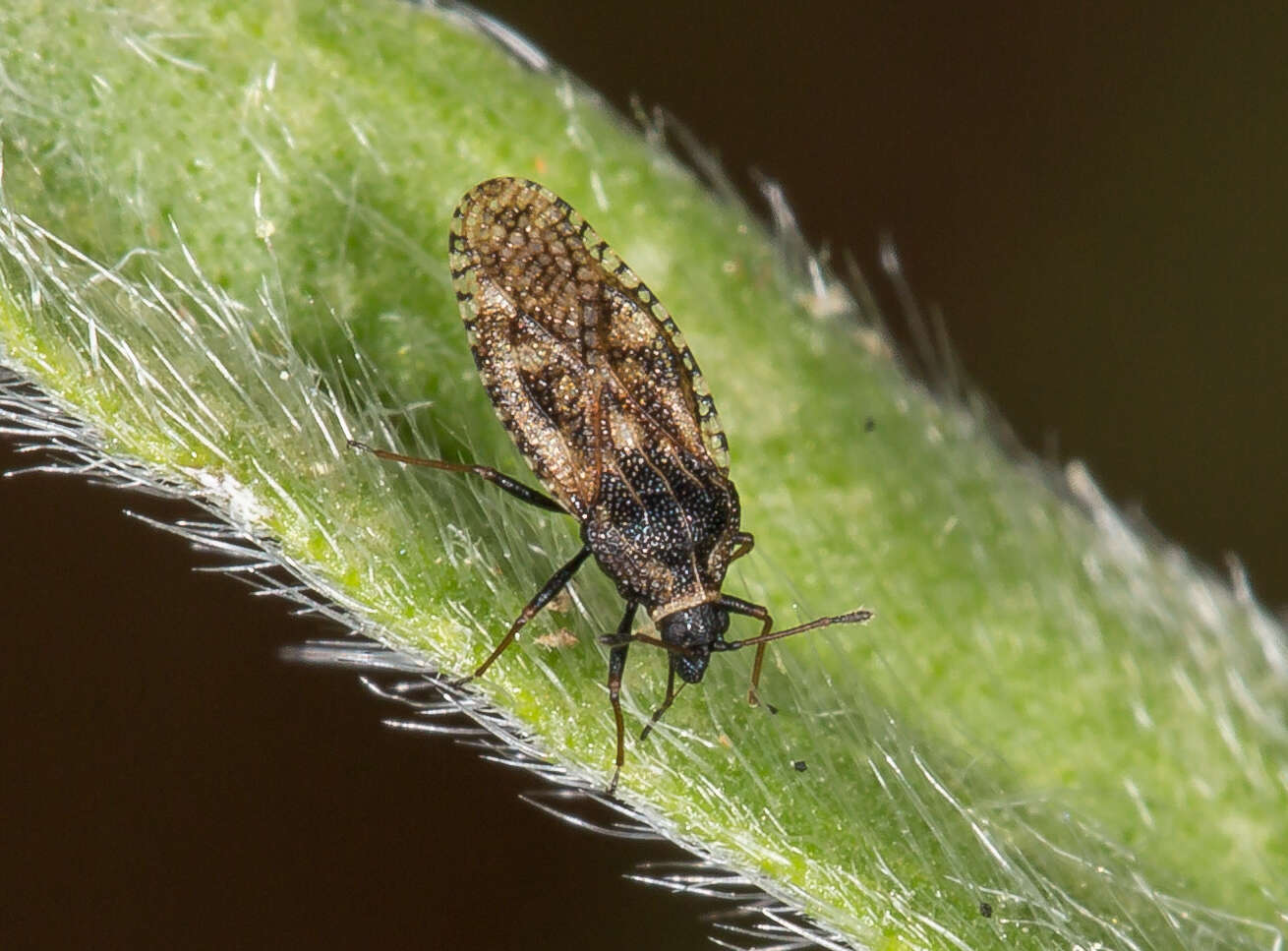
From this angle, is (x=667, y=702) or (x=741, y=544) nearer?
(x=667, y=702)

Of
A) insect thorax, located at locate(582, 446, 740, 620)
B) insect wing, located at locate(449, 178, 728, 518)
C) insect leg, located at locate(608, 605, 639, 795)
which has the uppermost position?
insect wing, located at locate(449, 178, 728, 518)

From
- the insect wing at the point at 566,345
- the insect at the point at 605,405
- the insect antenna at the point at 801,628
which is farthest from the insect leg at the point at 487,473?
the insect antenna at the point at 801,628

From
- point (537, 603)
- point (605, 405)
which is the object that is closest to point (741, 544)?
point (605, 405)

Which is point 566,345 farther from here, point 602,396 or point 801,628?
point 801,628

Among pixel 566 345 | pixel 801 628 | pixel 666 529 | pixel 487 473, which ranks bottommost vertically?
pixel 487 473

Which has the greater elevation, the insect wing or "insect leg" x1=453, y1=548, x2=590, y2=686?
the insect wing

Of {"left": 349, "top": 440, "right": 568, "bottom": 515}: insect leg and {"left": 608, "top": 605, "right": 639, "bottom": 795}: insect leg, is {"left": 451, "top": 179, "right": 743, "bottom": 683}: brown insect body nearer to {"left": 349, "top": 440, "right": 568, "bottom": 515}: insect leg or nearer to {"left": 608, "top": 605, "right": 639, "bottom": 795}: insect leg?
{"left": 349, "top": 440, "right": 568, "bottom": 515}: insect leg

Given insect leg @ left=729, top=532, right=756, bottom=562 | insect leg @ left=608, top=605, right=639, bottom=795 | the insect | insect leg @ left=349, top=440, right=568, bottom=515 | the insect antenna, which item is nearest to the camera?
insect leg @ left=608, top=605, right=639, bottom=795

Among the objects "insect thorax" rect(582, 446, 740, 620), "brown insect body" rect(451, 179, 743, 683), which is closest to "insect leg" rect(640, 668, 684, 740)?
"brown insect body" rect(451, 179, 743, 683)
